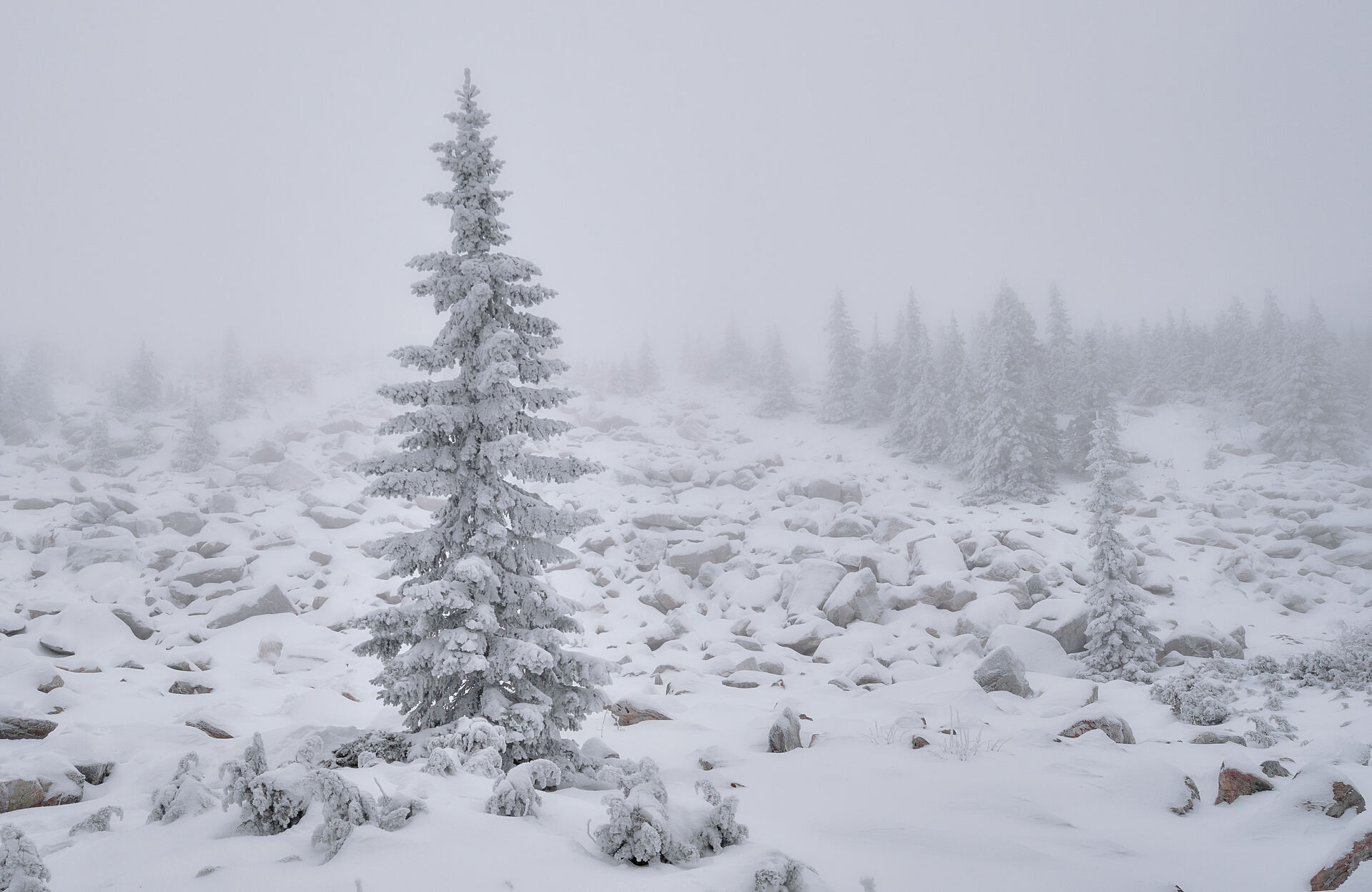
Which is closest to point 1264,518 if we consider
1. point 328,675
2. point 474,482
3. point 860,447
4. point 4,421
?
point 860,447

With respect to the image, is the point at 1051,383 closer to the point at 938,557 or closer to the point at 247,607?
the point at 938,557

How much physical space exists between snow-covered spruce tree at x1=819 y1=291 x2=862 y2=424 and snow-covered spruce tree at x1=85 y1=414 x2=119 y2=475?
45143mm

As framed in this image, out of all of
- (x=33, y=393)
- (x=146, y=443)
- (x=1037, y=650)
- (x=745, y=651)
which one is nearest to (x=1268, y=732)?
(x=1037, y=650)

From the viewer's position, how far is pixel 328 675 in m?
15.6

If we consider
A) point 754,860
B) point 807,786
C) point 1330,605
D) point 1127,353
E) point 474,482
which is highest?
point 1127,353

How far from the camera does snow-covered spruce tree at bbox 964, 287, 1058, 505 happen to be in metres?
32.9

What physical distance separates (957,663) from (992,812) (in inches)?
487

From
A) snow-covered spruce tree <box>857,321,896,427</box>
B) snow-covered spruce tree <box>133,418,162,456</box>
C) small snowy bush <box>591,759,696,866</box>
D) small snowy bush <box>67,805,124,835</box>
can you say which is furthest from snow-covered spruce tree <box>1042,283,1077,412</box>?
snow-covered spruce tree <box>133,418,162,456</box>

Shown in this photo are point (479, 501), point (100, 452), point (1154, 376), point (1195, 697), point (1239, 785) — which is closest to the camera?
point (1239, 785)

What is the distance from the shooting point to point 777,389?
5106 cm

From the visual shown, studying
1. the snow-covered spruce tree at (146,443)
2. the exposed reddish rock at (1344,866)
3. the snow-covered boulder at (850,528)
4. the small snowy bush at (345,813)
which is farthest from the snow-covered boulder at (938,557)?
the snow-covered spruce tree at (146,443)

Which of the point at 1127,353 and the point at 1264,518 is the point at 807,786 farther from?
the point at 1127,353

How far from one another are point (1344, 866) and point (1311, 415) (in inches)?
1876

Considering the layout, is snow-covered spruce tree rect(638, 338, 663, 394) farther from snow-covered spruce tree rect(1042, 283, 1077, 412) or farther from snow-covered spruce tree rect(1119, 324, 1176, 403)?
snow-covered spruce tree rect(1119, 324, 1176, 403)
